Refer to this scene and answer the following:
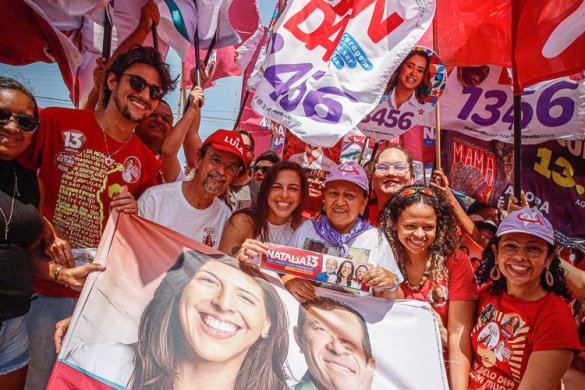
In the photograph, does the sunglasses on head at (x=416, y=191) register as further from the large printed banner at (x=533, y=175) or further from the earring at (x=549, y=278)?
the large printed banner at (x=533, y=175)

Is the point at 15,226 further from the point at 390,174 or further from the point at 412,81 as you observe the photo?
the point at 412,81

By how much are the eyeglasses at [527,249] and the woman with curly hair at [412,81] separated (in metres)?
2.04

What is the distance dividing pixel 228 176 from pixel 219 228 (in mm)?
412

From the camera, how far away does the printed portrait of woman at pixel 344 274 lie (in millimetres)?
2666

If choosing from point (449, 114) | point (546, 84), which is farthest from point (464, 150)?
point (546, 84)

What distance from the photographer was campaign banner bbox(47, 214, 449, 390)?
2400 millimetres

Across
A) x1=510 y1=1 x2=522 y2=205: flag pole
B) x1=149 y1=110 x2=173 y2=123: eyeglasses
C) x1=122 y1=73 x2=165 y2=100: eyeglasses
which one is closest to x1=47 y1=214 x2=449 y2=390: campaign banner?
x1=122 y1=73 x2=165 y2=100: eyeglasses

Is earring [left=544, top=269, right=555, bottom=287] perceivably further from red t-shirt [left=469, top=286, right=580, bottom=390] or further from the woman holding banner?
the woman holding banner

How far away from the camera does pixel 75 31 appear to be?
4328mm

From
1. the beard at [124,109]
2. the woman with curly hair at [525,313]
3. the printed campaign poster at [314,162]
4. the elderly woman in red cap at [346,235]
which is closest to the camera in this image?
the woman with curly hair at [525,313]

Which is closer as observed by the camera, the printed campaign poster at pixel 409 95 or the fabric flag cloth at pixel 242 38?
the printed campaign poster at pixel 409 95

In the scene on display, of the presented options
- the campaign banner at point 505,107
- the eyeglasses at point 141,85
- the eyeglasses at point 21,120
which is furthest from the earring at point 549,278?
the eyeglasses at point 21,120

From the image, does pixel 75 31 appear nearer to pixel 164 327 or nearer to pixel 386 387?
pixel 164 327

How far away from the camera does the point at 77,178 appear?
2967mm
